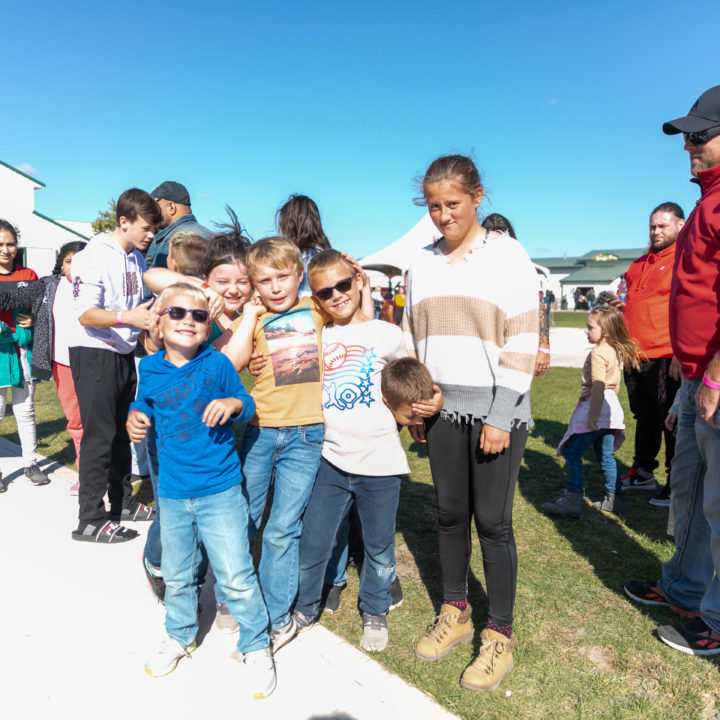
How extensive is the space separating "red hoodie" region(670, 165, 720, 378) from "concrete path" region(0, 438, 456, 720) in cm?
192

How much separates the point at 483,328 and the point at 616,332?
99.2 inches

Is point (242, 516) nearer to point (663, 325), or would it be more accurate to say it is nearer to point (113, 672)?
point (113, 672)

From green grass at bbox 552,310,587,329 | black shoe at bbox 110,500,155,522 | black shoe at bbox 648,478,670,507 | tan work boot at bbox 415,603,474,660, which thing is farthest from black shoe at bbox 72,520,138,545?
green grass at bbox 552,310,587,329

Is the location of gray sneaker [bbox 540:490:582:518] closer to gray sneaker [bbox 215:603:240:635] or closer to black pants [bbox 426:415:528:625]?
black pants [bbox 426:415:528:625]

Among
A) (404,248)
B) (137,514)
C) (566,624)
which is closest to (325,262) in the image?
(566,624)

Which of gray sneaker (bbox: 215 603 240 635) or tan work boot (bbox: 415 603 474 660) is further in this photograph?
gray sneaker (bbox: 215 603 240 635)

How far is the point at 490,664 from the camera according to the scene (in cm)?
242

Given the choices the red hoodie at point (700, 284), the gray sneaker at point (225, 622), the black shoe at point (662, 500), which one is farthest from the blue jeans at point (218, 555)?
the black shoe at point (662, 500)

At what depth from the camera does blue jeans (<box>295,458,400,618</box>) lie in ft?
8.59

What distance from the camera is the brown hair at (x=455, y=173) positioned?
2.28 m

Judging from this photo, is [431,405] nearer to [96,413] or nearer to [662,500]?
[96,413]

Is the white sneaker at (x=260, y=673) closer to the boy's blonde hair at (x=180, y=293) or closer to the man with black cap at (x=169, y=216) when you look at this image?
the boy's blonde hair at (x=180, y=293)

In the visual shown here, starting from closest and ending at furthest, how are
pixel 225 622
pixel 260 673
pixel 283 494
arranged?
pixel 260 673, pixel 283 494, pixel 225 622

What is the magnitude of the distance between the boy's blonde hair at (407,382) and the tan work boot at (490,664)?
1144 mm
